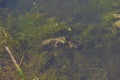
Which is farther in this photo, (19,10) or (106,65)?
(19,10)

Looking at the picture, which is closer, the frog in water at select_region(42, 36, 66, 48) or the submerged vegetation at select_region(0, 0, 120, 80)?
the submerged vegetation at select_region(0, 0, 120, 80)

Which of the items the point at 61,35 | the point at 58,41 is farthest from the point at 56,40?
the point at 61,35

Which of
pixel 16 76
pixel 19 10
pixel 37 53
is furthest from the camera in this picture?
pixel 19 10

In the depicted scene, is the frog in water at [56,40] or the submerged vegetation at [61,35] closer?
the submerged vegetation at [61,35]

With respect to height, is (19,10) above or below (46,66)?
Answer: above

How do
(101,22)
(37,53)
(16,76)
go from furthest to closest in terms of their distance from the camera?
(101,22) < (37,53) < (16,76)

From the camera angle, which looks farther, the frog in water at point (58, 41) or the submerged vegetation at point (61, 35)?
the frog in water at point (58, 41)

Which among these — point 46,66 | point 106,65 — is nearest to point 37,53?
point 46,66

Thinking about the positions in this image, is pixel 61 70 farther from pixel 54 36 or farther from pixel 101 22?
pixel 101 22
